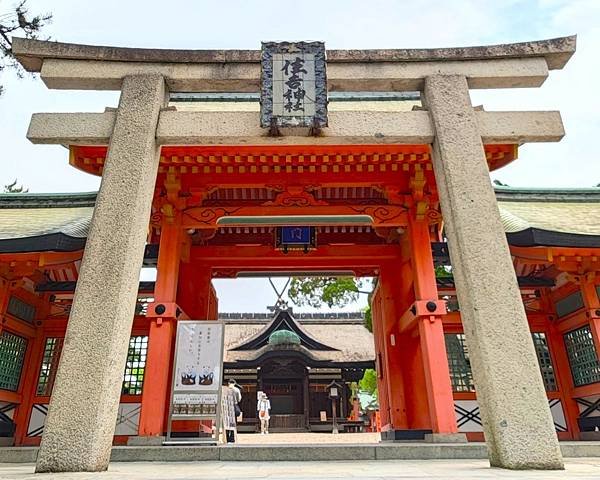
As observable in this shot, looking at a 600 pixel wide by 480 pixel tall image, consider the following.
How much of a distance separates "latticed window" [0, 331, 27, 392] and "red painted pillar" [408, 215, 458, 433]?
7973mm

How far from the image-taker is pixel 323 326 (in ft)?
80.6

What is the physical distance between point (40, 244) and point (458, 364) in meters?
8.29

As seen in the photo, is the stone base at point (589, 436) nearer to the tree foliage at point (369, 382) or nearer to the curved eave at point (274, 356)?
the curved eave at point (274, 356)

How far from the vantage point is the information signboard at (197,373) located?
22.7 feet

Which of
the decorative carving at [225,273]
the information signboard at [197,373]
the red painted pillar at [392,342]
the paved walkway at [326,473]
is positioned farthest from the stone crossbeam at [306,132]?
the decorative carving at [225,273]

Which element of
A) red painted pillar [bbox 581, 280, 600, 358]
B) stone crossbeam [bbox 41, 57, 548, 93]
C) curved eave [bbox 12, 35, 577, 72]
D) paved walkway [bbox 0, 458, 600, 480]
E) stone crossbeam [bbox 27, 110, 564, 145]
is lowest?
paved walkway [bbox 0, 458, 600, 480]

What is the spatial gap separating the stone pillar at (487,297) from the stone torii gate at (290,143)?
0.04 feet

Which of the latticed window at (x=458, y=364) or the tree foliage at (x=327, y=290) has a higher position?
the tree foliage at (x=327, y=290)

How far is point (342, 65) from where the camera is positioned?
5.50 m

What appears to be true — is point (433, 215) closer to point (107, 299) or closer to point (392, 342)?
point (392, 342)

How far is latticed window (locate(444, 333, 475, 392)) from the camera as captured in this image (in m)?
9.05

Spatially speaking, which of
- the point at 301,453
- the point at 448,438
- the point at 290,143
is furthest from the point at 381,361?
the point at 290,143

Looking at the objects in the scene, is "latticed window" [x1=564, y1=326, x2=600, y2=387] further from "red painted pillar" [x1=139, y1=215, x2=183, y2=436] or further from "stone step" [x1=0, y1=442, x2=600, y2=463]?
"red painted pillar" [x1=139, y1=215, x2=183, y2=436]

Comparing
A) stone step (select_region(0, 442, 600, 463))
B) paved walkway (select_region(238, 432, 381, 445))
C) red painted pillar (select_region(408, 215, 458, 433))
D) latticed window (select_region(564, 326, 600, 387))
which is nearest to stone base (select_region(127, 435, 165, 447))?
stone step (select_region(0, 442, 600, 463))
